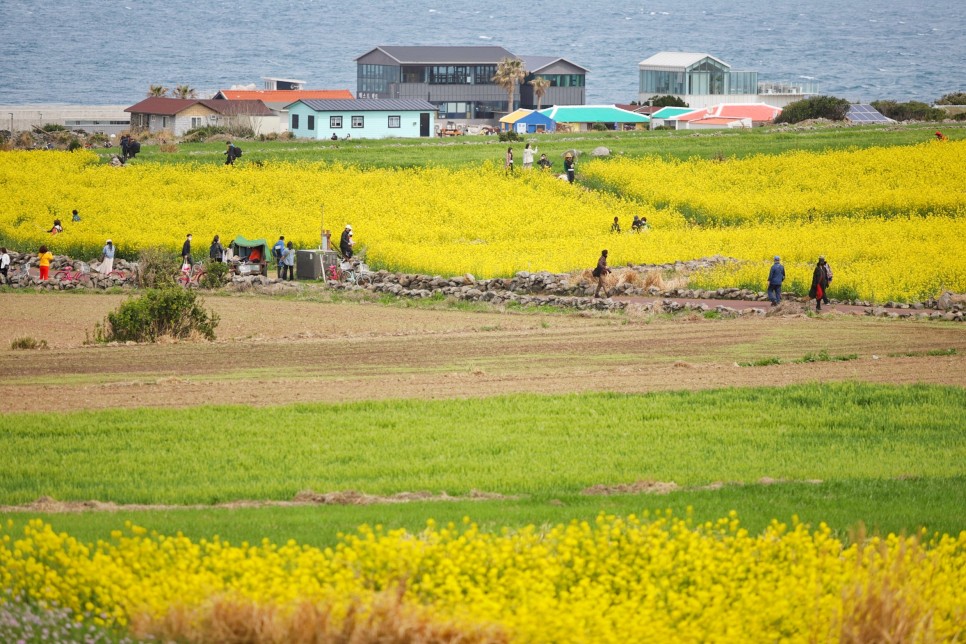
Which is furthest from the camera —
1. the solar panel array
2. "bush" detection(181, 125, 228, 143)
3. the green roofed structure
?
the green roofed structure

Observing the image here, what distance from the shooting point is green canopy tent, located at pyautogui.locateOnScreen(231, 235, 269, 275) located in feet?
143

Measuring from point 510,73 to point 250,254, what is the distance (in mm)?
80286

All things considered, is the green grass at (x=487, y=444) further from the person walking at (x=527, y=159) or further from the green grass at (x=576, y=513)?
the person walking at (x=527, y=159)

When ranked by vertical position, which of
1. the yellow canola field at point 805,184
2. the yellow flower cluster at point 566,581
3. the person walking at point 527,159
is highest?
the person walking at point 527,159

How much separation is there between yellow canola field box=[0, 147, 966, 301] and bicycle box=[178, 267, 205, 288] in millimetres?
4890

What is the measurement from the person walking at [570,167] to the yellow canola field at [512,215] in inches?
24.9

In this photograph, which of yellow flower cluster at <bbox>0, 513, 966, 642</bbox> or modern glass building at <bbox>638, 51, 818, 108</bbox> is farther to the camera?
modern glass building at <bbox>638, 51, 818, 108</bbox>

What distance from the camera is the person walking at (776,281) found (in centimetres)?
3575

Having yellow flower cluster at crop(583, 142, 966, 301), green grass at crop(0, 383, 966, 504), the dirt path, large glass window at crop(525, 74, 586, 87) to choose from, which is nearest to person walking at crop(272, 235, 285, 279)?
the dirt path

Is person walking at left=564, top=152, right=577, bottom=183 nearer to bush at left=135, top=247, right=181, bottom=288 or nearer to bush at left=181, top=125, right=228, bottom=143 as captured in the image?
bush at left=135, top=247, right=181, bottom=288

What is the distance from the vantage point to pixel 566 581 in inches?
473

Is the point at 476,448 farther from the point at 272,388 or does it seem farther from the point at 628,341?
the point at 628,341

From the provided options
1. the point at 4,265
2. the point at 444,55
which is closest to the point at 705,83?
the point at 444,55

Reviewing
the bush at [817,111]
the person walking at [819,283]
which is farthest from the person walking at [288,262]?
the bush at [817,111]
